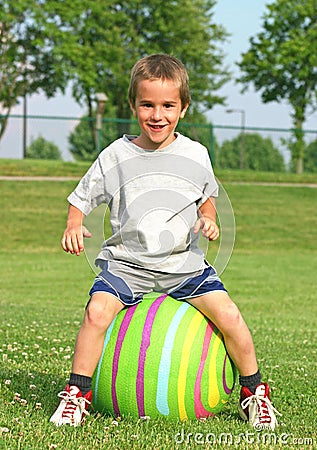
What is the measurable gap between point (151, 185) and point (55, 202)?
23.9 meters

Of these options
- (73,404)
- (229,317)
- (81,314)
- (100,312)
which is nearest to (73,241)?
(100,312)

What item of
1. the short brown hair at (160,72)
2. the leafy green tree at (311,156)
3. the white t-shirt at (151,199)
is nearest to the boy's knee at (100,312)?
the white t-shirt at (151,199)

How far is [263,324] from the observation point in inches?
432

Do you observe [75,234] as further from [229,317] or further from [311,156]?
[311,156]

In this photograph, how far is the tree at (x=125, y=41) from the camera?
47906mm

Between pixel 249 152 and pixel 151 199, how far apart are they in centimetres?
3762

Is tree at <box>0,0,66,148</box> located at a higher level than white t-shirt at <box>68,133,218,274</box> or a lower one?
higher

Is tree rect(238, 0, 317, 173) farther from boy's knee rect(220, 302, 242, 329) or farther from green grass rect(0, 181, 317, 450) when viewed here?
boy's knee rect(220, 302, 242, 329)

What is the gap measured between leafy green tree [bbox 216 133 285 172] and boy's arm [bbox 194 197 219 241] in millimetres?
34997

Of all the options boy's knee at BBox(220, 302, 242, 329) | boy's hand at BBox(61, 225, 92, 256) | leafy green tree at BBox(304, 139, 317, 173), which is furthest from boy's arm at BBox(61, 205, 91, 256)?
leafy green tree at BBox(304, 139, 317, 173)

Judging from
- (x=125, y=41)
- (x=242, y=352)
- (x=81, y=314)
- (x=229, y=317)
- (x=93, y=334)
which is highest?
(x=125, y=41)

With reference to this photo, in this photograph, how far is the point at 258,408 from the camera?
514 centimetres

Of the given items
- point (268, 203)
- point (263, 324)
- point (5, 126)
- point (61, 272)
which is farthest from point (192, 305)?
point (5, 126)

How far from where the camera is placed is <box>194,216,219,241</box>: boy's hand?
5.01 m
